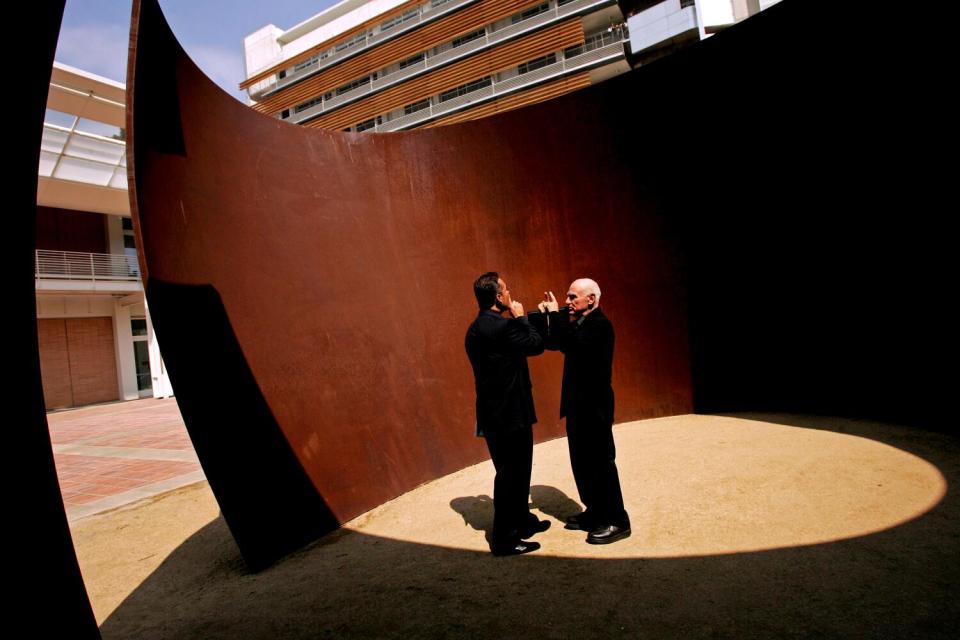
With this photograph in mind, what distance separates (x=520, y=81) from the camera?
29156 millimetres

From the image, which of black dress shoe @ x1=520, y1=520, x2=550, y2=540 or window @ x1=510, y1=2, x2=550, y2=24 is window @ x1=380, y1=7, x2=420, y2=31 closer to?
window @ x1=510, y1=2, x2=550, y2=24

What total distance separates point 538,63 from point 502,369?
30.8m

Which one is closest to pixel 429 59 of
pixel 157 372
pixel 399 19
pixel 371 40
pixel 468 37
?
pixel 468 37

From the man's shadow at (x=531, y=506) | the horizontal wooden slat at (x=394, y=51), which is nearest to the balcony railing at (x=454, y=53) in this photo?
the horizontal wooden slat at (x=394, y=51)

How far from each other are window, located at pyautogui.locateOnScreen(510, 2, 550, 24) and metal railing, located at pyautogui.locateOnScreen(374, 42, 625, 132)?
351 centimetres

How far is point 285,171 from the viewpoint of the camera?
4215mm

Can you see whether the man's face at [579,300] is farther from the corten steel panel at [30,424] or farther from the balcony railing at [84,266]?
the balcony railing at [84,266]

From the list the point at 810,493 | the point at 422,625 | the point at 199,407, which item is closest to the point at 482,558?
the point at 422,625

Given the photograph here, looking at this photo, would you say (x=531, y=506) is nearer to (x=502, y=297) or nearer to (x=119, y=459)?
(x=502, y=297)

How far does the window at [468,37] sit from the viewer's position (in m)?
32.1

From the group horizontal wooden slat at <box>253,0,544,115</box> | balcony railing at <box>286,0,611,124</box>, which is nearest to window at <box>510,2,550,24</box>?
balcony railing at <box>286,0,611,124</box>

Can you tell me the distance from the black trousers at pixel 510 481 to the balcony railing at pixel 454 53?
95.9ft

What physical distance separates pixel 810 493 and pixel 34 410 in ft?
13.5

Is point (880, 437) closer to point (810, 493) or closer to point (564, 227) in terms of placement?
point (810, 493)
